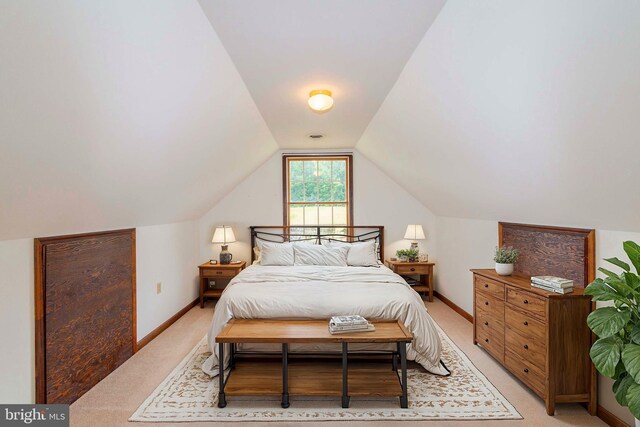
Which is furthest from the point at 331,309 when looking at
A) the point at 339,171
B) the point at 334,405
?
the point at 339,171

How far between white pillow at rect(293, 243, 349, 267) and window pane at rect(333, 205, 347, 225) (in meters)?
0.82

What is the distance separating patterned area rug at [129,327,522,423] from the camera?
87.7 inches

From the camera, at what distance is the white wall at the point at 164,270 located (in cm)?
346

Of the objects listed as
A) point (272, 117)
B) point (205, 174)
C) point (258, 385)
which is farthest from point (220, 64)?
point (258, 385)

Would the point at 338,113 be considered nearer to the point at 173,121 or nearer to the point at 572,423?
the point at 173,121

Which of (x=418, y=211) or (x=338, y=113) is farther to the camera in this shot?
(x=418, y=211)

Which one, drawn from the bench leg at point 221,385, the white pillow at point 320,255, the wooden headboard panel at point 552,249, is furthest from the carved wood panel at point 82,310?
the wooden headboard panel at point 552,249

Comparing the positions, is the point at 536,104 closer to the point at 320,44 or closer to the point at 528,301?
the point at 320,44

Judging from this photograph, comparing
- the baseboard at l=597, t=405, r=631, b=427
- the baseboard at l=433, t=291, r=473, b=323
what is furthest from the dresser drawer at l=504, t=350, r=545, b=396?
the baseboard at l=433, t=291, r=473, b=323

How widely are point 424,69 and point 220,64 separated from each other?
1364 millimetres

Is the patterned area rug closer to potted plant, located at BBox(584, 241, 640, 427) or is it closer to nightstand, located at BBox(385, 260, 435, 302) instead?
potted plant, located at BBox(584, 241, 640, 427)

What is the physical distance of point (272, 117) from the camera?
3.49 metres

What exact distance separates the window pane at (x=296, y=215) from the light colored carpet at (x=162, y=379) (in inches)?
85.9

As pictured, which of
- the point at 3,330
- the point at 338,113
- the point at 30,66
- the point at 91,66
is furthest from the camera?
the point at 338,113
